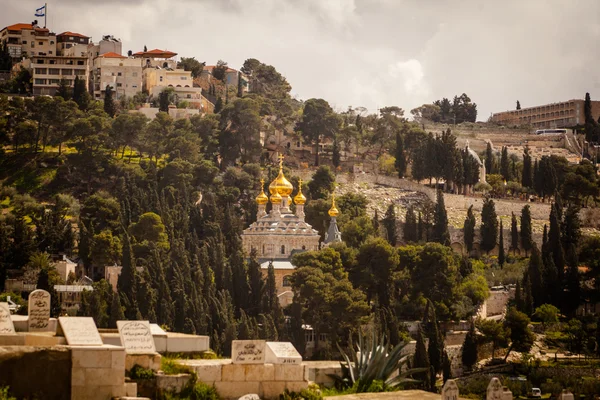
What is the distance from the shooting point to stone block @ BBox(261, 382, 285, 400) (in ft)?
111

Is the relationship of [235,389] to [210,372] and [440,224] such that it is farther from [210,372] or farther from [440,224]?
[440,224]

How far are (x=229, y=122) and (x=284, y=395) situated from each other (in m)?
103

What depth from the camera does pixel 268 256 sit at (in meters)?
110

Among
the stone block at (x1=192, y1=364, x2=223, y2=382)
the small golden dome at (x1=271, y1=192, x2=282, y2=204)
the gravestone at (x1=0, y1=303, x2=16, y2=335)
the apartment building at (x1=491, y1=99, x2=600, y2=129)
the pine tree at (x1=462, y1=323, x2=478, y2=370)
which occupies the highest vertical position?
the apartment building at (x1=491, y1=99, x2=600, y2=129)

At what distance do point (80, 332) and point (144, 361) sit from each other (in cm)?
140

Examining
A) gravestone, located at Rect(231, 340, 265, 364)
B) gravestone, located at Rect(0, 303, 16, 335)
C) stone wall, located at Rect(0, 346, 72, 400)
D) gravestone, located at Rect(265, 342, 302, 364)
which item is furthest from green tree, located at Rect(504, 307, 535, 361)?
stone wall, located at Rect(0, 346, 72, 400)

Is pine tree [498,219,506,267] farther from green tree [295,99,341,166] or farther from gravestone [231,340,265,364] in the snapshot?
gravestone [231,340,265,364]

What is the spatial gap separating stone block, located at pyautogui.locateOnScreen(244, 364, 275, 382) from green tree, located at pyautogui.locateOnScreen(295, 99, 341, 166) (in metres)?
109

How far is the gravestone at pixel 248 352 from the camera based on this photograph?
3359 centimetres

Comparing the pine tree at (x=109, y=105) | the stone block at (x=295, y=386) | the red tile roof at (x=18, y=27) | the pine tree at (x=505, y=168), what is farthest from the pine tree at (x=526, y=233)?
the stone block at (x=295, y=386)

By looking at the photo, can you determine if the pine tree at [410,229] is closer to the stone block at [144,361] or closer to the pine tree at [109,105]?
the pine tree at [109,105]

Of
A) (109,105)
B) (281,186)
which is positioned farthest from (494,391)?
(109,105)

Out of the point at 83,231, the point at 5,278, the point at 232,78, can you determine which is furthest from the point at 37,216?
the point at 232,78

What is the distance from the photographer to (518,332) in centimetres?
9131
